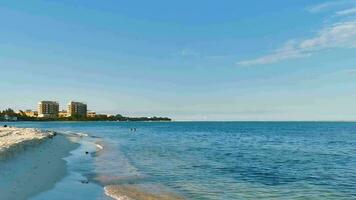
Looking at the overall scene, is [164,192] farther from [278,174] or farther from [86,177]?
[278,174]

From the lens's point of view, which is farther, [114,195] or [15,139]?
[15,139]

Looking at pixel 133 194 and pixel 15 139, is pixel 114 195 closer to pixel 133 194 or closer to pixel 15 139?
pixel 133 194

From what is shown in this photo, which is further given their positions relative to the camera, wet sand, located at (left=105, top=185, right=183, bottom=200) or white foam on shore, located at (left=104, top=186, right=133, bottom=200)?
wet sand, located at (left=105, top=185, right=183, bottom=200)

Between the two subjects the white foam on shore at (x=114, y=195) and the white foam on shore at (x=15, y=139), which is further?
the white foam on shore at (x=15, y=139)

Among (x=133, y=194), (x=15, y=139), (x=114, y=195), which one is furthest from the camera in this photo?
(x=15, y=139)

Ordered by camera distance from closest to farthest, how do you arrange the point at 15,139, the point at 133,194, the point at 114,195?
the point at 114,195
the point at 133,194
the point at 15,139

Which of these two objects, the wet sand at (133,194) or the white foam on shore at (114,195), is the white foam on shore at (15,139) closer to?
the wet sand at (133,194)

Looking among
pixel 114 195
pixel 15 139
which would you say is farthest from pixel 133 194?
pixel 15 139

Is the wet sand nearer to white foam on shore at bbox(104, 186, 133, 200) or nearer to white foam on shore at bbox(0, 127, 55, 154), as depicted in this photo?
white foam on shore at bbox(104, 186, 133, 200)

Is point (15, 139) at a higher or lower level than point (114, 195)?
higher

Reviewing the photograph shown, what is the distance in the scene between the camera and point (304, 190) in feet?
74.9

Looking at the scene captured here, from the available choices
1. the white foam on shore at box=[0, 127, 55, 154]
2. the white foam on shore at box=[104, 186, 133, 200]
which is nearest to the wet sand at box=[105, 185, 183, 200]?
the white foam on shore at box=[104, 186, 133, 200]

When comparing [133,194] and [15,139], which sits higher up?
[15,139]

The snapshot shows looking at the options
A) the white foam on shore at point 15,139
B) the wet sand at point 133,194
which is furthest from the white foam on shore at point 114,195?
the white foam on shore at point 15,139
